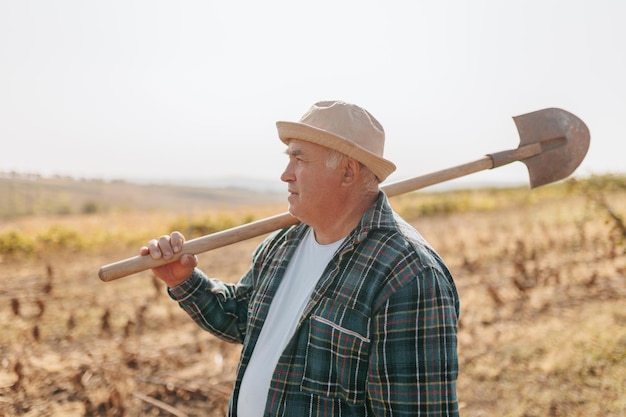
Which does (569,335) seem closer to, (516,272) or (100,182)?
(516,272)

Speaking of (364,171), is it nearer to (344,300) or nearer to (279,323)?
(344,300)

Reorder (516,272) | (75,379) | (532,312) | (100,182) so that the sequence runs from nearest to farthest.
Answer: (75,379) → (532,312) → (516,272) → (100,182)

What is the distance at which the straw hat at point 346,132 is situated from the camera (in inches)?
76.2

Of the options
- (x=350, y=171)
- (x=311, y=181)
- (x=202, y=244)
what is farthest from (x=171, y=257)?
(x=350, y=171)

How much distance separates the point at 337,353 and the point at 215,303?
0.78 m

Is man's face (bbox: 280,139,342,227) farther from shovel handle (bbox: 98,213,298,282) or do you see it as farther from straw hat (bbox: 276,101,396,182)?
shovel handle (bbox: 98,213,298,282)

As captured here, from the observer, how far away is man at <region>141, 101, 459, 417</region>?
5.55 ft

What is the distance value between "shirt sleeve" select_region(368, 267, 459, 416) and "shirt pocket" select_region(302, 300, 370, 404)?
0.04m

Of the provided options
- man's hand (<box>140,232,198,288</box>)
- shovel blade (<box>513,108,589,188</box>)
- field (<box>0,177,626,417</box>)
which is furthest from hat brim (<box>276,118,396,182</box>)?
field (<box>0,177,626,417</box>)

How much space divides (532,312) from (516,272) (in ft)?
4.84

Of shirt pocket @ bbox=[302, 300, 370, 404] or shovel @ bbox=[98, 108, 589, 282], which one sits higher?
shovel @ bbox=[98, 108, 589, 282]

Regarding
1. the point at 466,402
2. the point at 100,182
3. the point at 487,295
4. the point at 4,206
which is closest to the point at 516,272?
the point at 487,295

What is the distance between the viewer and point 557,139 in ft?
10.1

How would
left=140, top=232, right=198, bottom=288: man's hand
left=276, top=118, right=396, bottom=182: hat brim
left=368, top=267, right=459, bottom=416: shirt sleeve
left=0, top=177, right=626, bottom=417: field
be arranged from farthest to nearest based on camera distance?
left=0, top=177, right=626, bottom=417: field → left=140, top=232, right=198, bottom=288: man's hand → left=276, top=118, right=396, bottom=182: hat brim → left=368, top=267, right=459, bottom=416: shirt sleeve
